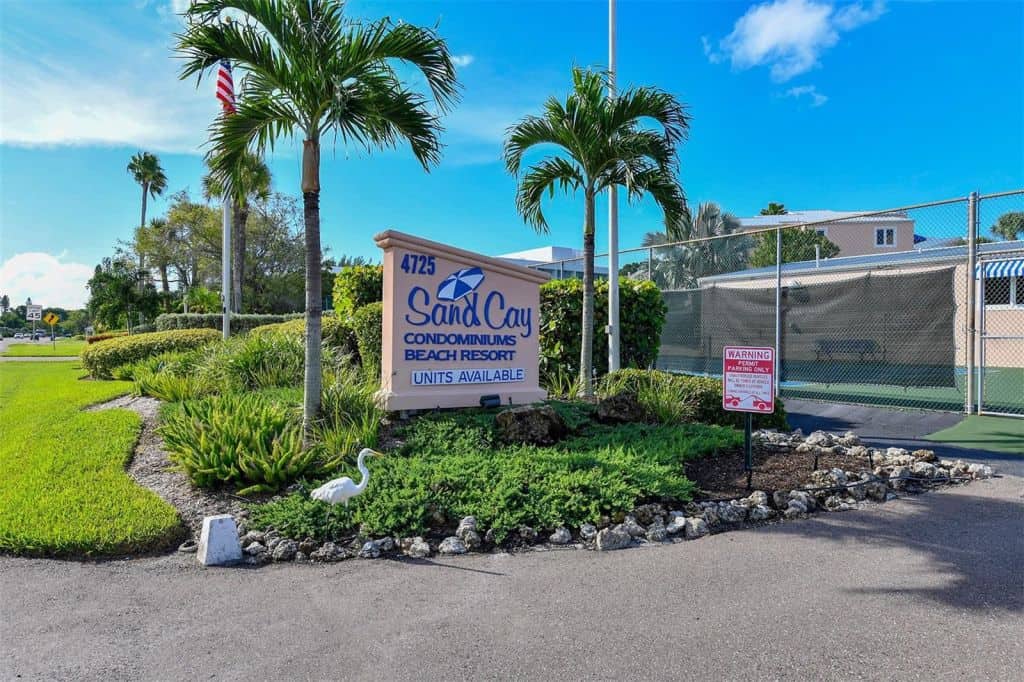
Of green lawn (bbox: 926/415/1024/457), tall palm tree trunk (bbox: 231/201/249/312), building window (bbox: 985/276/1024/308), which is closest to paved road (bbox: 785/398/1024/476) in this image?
green lawn (bbox: 926/415/1024/457)

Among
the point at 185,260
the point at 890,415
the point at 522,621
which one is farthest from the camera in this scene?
the point at 185,260

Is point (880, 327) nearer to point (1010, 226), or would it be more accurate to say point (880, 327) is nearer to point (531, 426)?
point (531, 426)

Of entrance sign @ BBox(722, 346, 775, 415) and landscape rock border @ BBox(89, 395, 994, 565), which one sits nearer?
landscape rock border @ BBox(89, 395, 994, 565)

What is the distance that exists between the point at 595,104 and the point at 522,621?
22.2 feet

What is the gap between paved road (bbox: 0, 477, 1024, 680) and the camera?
2939 mm

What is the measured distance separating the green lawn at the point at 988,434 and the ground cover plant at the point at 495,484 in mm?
3347

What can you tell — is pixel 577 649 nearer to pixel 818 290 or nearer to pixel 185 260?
pixel 818 290

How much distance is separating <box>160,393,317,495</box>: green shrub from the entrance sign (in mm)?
4075

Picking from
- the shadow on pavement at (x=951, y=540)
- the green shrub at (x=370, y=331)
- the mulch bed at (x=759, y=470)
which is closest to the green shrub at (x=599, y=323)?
the green shrub at (x=370, y=331)

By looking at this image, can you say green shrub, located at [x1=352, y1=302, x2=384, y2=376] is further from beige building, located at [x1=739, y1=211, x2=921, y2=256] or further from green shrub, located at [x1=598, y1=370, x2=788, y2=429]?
beige building, located at [x1=739, y1=211, x2=921, y2=256]

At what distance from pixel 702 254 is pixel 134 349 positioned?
68.4ft

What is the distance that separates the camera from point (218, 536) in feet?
13.8

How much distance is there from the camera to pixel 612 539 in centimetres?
455

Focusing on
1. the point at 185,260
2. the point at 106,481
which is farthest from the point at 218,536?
the point at 185,260
